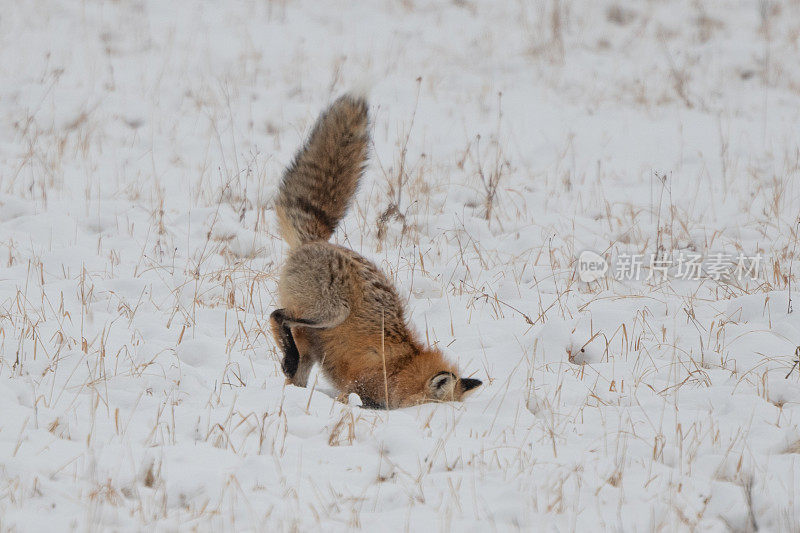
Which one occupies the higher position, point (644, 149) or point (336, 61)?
point (336, 61)

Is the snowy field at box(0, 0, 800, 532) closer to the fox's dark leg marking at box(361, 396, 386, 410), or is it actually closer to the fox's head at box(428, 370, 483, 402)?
the fox's head at box(428, 370, 483, 402)

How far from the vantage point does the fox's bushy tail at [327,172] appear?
5.67 metres

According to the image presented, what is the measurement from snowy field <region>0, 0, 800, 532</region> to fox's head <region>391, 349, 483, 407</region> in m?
0.17

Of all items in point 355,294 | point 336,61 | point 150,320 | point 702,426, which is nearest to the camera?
point 702,426

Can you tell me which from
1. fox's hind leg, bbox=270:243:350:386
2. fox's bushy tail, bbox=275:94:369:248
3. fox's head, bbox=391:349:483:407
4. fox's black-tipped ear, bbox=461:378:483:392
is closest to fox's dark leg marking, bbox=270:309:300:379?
fox's hind leg, bbox=270:243:350:386

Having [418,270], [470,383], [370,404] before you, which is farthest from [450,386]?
[418,270]

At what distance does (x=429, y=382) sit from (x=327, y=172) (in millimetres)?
1755

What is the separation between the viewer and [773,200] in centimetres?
927

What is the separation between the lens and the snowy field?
3.40m

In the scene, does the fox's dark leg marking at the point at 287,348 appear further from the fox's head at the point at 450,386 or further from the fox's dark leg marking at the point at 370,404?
the fox's head at the point at 450,386

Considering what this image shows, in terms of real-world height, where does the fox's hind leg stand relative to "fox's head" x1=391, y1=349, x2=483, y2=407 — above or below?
above

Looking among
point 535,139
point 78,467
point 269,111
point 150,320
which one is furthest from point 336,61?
point 78,467

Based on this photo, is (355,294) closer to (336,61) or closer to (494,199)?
(494,199)

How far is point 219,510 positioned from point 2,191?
6340 millimetres
